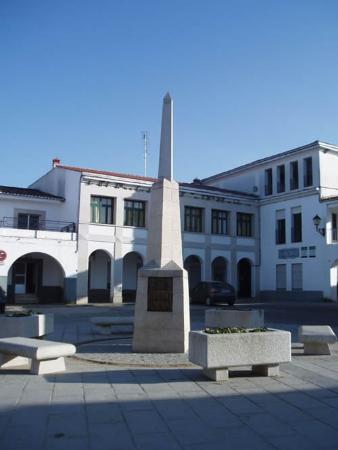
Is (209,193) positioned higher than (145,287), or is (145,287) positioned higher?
(209,193)

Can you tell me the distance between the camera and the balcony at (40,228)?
2638 cm

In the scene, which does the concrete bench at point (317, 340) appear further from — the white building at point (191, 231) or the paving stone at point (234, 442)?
the white building at point (191, 231)

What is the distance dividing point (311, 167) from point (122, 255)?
45.6 feet

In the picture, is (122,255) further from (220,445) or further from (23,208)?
(220,445)

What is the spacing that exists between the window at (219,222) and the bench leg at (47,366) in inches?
1092

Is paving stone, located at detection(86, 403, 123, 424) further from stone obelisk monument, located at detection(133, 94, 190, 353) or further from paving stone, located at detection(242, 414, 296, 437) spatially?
stone obelisk monument, located at detection(133, 94, 190, 353)

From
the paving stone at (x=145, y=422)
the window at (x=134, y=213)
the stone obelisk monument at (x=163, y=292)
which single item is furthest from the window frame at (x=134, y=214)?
the paving stone at (x=145, y=422)

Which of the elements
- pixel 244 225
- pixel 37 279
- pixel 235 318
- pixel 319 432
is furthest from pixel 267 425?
pixel 244 225

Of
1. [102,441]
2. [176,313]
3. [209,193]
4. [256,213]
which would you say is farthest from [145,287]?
[256,213]

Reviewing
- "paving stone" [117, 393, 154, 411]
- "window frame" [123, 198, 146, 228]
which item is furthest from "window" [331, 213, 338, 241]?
"paving stone" [117, 393, 154, 411]

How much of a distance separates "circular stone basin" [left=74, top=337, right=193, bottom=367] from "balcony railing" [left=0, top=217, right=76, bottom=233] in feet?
63.0

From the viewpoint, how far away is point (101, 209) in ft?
98.8

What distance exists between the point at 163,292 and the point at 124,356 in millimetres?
1414

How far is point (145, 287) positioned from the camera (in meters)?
9.68
